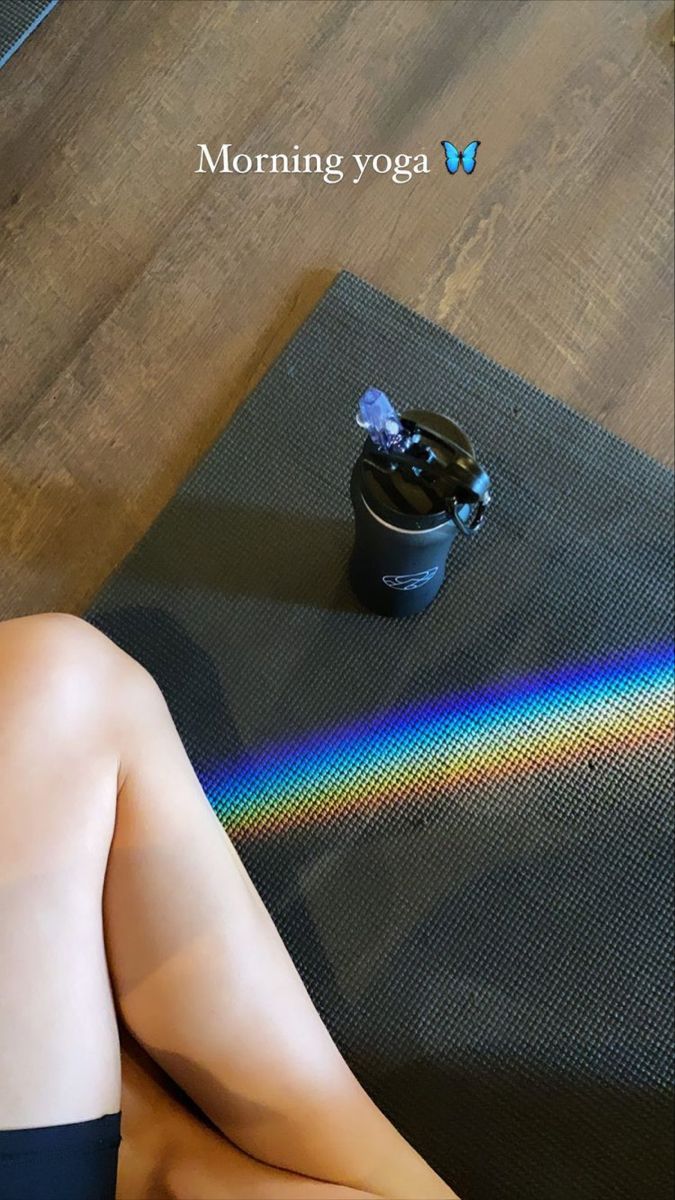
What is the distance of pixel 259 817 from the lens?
0.99 meters

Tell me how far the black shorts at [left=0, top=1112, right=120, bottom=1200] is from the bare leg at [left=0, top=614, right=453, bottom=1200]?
0.19 ft

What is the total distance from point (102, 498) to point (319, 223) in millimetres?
424

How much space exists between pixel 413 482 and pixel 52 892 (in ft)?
1.33

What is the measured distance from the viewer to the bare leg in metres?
0.69

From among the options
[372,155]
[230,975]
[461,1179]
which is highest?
[372,155]

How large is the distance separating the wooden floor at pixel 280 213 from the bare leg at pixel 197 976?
0.42 meters

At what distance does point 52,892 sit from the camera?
0.66m

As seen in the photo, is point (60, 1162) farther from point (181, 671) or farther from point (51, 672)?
point (181, 671)

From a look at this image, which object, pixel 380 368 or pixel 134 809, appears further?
pixel 380 368

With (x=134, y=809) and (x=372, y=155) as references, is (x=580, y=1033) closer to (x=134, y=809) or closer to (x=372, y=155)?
(x=134, y=809)

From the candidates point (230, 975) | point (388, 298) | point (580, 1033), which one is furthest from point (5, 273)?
point (580, 1033)

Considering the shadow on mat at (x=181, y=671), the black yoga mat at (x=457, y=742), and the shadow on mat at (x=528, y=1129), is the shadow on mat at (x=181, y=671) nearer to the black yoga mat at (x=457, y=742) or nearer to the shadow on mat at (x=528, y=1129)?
the black yoga mat at (x=457, y=742)

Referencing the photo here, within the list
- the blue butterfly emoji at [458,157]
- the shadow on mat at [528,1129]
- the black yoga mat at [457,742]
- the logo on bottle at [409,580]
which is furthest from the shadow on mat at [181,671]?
the blue butterfly emoji at [458,157]

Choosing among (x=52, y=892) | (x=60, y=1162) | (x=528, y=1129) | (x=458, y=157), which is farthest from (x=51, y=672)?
(x=458, y=157)
